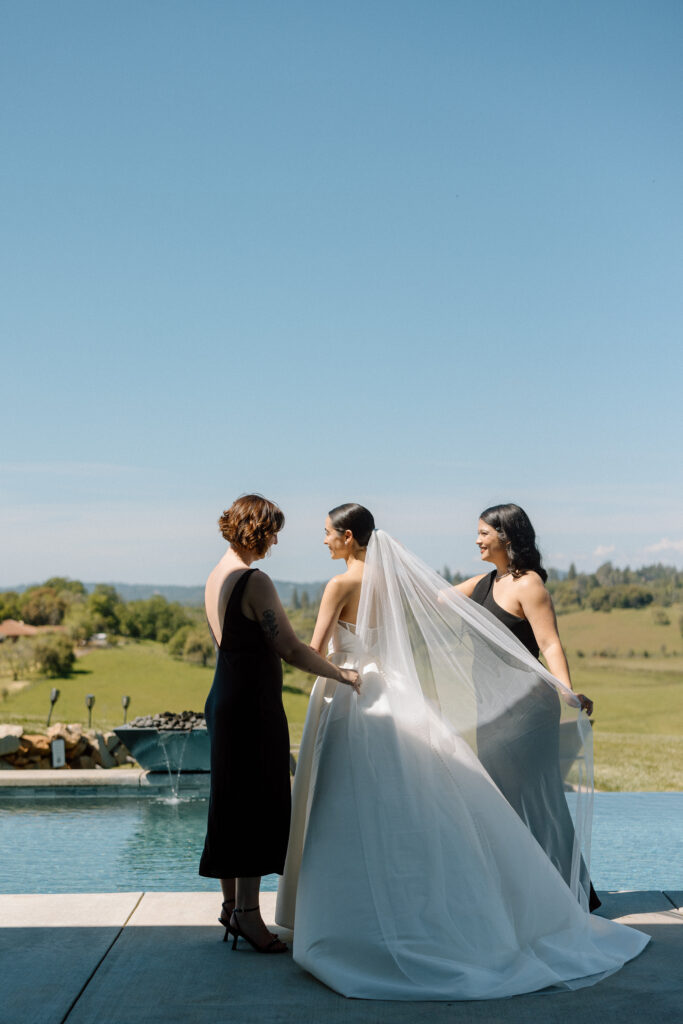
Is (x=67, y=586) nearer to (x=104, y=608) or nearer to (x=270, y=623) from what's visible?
(x=104, y=608)

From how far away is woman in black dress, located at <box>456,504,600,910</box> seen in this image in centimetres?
339

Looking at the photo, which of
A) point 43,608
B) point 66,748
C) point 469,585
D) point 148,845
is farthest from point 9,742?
point 43,608

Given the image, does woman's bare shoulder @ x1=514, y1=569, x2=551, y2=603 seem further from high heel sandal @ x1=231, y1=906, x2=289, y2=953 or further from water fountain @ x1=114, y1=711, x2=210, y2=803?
water fountain @ x1=114, y1=711, x2=210, y2=803

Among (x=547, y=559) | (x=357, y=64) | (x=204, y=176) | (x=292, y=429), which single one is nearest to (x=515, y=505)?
(x=547, y=559)

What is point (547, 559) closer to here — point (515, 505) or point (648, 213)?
point (515, 505)

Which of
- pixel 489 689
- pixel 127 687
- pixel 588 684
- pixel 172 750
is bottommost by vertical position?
pixel 588 684

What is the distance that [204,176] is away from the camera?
16125 millimetres

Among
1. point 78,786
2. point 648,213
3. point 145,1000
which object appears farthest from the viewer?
point 648,213

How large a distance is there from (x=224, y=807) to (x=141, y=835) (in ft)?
12.0

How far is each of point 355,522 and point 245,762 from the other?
0.96 meters

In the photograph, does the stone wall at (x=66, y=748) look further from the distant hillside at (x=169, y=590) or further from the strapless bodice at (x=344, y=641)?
the distant hillside at (x=169, y=590)

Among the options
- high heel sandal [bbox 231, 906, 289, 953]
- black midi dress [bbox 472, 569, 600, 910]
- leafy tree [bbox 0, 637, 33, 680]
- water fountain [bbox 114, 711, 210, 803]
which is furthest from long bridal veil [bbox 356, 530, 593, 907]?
leafy tree [bbox 0, 637, 33, 680]

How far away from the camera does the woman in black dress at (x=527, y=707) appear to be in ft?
11.1

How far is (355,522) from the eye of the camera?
3.48 m
